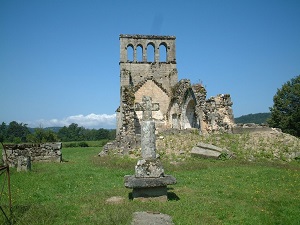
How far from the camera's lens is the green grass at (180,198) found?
21.2 feet

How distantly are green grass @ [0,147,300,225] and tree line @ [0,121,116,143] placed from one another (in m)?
10.8

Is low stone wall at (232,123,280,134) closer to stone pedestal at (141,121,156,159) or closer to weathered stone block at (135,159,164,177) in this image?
stone pedestal at (141,121,156,159)

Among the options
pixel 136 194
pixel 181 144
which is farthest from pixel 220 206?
pixel 181 144

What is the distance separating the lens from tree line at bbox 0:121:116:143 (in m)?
33.3

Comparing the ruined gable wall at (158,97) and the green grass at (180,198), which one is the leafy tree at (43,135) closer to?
the ruined gable wall at (158,97)

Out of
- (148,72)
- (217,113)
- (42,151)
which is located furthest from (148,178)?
(148,72)

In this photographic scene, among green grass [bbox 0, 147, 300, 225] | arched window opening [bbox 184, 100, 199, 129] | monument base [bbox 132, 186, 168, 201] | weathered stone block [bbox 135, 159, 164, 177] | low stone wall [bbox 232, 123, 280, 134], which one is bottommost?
green grass [bbox 0, 147, 300, 225]

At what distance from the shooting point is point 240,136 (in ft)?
62.4

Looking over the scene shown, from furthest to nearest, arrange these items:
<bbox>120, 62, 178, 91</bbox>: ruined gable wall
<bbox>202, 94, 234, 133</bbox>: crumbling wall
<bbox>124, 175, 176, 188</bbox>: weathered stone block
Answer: <bbox>120, 62, 178, 91</bbox>: ruined gable wall
<bbox>202, 94, 234, 133</bbox>: crumbling wall
<bbox>124, 175, 176, 188</bbox>: weathered stone block

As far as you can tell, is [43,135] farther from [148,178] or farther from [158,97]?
[148,178]

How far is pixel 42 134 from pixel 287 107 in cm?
3221

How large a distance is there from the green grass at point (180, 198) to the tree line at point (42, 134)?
1076 centimetres

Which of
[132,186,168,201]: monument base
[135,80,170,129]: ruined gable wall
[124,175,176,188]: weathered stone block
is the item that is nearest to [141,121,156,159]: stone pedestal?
[124,175,176,188]: weathered stone block

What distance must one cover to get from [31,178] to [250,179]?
854 cm
